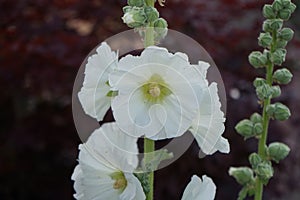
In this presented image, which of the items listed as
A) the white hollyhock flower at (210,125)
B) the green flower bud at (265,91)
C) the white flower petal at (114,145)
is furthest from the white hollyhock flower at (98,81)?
the green flower bud at (265,91)

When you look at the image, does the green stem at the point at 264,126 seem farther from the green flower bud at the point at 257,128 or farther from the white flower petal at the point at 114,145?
the white flower petal at the point at 114,145

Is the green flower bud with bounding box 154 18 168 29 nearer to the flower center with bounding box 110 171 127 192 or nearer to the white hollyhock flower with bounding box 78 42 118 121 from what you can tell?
the white hollyhock flower with bounding box 78 42 118 121

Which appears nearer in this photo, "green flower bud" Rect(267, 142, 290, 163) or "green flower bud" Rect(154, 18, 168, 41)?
"green flower bud" Rect(154, 18, 168, 41)

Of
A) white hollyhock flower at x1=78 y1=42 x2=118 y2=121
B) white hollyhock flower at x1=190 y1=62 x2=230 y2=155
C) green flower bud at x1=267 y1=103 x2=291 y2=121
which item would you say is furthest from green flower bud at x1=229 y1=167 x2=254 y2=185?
white hollyhock flower at x1=78 y1=42 x2=118 y2=121

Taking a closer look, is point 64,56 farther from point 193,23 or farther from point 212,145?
point 212,145

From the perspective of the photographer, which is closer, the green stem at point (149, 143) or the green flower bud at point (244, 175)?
the green stem at point (149, 143)

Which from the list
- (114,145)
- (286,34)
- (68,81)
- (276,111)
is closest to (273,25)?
(286,34)
